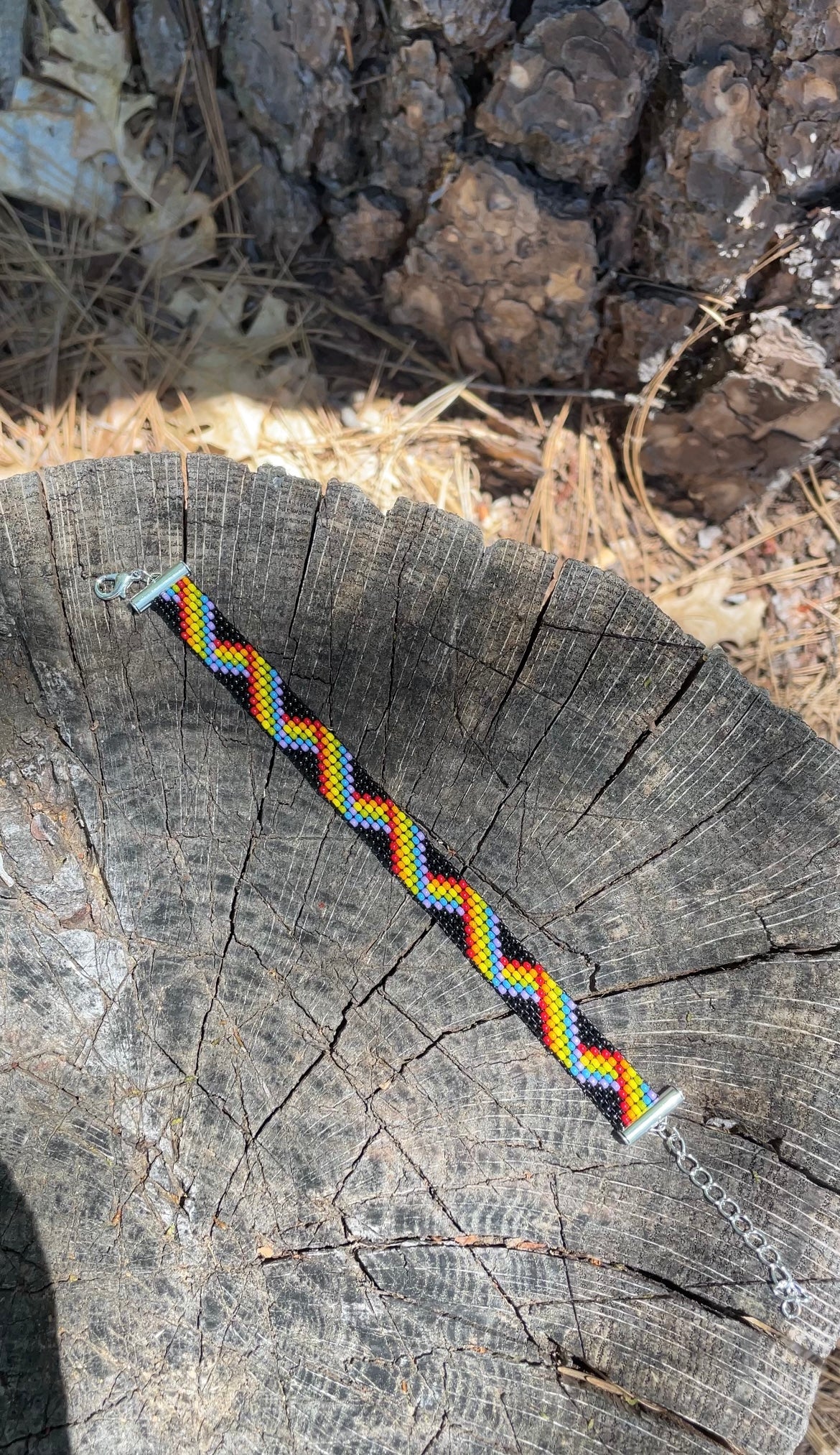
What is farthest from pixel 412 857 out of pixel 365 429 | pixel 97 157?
pixel 97 157

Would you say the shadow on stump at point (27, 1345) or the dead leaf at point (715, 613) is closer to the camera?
the shadow on stump at point (27, 1345)

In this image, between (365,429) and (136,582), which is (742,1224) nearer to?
(136,582)

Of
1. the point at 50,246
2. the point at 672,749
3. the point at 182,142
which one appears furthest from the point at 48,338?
the point at 672,749

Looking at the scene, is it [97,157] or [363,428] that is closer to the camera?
[97,157]

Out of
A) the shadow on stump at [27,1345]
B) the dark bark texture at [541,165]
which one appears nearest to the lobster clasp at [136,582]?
the shadow on stump at [27,1345]

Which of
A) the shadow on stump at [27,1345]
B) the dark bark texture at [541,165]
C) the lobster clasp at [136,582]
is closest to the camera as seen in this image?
the shadow on stump at [27,1345]

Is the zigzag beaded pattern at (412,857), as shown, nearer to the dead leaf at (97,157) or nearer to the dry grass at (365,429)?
the dry grass at (365,429)

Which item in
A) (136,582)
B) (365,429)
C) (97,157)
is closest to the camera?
(136,582)

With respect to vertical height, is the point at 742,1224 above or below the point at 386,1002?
below
